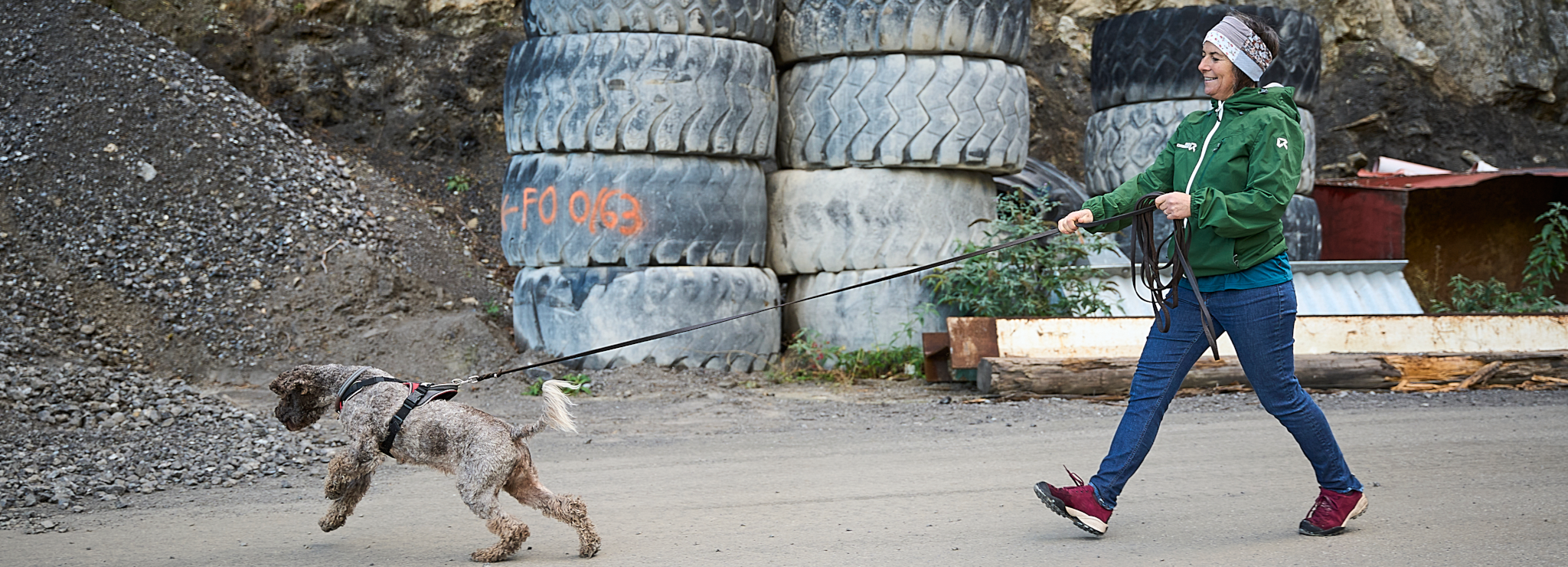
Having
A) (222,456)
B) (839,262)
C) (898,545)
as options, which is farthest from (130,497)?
(839,262)

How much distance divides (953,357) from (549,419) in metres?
4.29

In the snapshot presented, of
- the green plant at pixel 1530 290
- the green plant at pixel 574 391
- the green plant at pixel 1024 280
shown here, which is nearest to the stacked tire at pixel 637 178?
the green plant at pixel 574 391

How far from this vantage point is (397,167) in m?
12.6

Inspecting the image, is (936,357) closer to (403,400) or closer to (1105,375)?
(1105,375)

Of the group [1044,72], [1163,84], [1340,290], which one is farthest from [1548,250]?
[1044,72]

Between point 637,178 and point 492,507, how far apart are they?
4.94 metres

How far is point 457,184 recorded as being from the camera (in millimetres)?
12711

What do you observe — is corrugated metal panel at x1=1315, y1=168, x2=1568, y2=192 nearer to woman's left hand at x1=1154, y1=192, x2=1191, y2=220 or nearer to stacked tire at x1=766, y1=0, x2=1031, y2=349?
stacked tire at x1=766, y1=0, x2=1031, y2=349

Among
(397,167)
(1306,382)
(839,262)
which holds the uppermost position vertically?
(397,167)

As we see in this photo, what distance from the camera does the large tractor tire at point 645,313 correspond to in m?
8.51

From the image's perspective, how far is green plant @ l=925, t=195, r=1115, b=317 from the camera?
8633mm

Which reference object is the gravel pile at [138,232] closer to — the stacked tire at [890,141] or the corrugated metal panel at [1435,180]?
the stacked tire at [890,141]

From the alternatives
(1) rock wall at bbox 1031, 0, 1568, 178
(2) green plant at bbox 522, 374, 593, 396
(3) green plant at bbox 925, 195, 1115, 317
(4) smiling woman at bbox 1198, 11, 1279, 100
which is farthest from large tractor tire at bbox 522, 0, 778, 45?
(1) rock wall at bbox 1031, 0, 1568, 178

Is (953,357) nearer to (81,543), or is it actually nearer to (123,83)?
(81,543)
